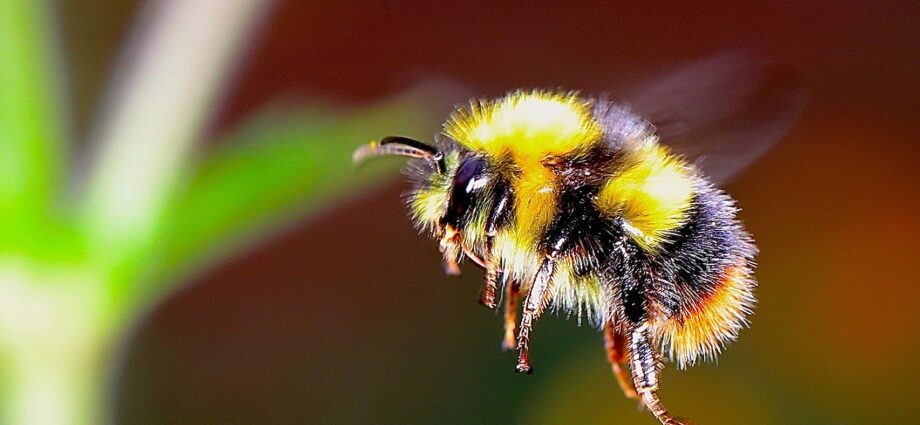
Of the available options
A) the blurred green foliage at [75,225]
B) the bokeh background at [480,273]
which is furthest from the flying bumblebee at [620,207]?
the bokeh background at [480,273]

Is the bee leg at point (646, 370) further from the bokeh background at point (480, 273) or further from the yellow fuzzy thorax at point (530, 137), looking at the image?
the bokeh background at point (480, 273)

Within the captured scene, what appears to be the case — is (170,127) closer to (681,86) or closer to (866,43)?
(681,86)

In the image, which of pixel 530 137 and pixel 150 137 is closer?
pixel 530 137

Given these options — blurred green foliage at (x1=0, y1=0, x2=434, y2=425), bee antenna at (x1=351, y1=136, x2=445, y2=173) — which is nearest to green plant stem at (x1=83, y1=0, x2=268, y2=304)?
Answer: blurred green foliage at (x1=0, y1=0, x2=434, y2=425)

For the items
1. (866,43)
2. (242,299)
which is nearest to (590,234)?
(242,299)

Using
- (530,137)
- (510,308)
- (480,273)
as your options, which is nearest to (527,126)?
(530,137)

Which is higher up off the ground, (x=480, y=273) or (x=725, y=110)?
(x=480, y=273)

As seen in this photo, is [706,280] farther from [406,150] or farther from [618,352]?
[406,150]
